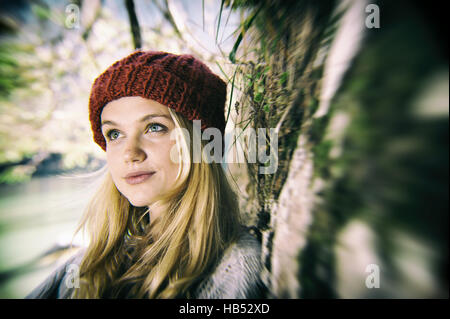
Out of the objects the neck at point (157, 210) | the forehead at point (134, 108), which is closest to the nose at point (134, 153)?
the forehead at point (134, 108)

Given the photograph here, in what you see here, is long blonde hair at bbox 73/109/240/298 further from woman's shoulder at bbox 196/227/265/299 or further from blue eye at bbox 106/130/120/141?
blue eye at bbox 106/130/120/141

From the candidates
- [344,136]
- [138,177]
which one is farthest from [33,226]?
[344,136]

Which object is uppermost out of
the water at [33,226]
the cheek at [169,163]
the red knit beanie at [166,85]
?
the red knit beanie at [166,85]

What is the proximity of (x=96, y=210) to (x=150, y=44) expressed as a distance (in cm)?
130

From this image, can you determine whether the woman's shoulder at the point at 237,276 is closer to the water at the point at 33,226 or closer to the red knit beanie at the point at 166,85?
the red knit beanie at the point at 166,85

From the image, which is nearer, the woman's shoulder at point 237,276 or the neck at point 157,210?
the woman's shoulder at point 237,276

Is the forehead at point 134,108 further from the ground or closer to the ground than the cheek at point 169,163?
further from the ground

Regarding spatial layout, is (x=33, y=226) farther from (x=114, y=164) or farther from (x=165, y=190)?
(x=165, y=190)

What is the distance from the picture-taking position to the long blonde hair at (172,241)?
744 millimetres

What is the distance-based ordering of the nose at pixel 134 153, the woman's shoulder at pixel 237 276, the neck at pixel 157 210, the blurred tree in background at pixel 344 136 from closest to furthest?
the blurred tree in background at pixel 344 136
the woman's shoulder at pixel 237 276
the nose at pixel 134 153
the neck at pixel 157 210

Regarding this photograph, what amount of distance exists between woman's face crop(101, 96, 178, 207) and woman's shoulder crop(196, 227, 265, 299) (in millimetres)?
403

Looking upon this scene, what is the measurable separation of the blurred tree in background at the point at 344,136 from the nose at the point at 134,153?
0.45m

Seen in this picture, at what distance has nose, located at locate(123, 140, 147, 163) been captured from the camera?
77 cm
